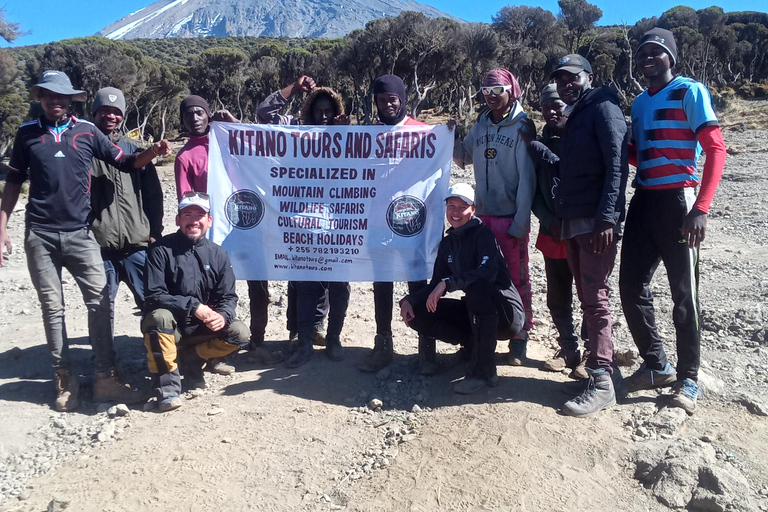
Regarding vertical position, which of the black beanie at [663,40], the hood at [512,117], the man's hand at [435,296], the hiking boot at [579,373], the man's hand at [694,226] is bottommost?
the hiking boot at [579,373]

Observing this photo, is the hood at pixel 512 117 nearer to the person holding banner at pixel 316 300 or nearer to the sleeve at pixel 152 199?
the person holding banner at pixel 316 300

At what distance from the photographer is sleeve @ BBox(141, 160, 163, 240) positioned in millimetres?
4723

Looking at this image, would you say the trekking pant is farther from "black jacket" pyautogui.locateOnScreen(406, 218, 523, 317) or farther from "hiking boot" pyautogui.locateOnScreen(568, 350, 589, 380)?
"hiking boot" pyautogui.locateOnScreen(568, 350, 589, 380)

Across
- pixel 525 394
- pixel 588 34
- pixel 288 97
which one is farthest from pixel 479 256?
pixel 588 34

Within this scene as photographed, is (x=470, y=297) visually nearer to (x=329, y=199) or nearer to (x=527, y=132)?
(x=527, y=132)

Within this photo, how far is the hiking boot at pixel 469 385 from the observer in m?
4.18

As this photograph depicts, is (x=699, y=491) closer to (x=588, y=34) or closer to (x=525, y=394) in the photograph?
(x=525, y=394)

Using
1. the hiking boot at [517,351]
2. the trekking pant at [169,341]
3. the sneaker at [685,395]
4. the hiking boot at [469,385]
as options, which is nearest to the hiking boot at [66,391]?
the trekking pant at [169,341]

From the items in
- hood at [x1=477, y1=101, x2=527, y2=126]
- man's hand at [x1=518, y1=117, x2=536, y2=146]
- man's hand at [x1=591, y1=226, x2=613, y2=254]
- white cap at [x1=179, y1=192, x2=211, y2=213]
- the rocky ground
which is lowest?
the rocky ground

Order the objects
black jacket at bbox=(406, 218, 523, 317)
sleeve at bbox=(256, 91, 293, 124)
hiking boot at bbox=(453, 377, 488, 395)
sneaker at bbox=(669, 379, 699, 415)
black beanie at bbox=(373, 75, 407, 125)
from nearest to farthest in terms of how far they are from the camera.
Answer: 1. sneaker at bbox=(669, 379, 699, 415)
2. black jacket at bbox=(406, 218, 523, 317)
3. hiking boot at bbox=(453, 377, 488, 395)
4. black beanie at bbox=(373, 75, 407, 125)
5. sleeve at bbox=(256, 91, 293, 124)

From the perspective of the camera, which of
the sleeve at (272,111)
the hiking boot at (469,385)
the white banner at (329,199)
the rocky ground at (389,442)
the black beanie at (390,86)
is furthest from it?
the sleeve at (272,111)

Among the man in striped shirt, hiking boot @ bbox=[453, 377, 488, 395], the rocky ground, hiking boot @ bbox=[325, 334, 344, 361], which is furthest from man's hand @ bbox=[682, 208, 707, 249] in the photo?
hiking boot @ bbox=[325, 334, 344, 361]

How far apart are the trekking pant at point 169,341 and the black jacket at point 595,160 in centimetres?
243

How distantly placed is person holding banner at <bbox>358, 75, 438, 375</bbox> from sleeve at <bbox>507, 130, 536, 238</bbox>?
86 centimetres
